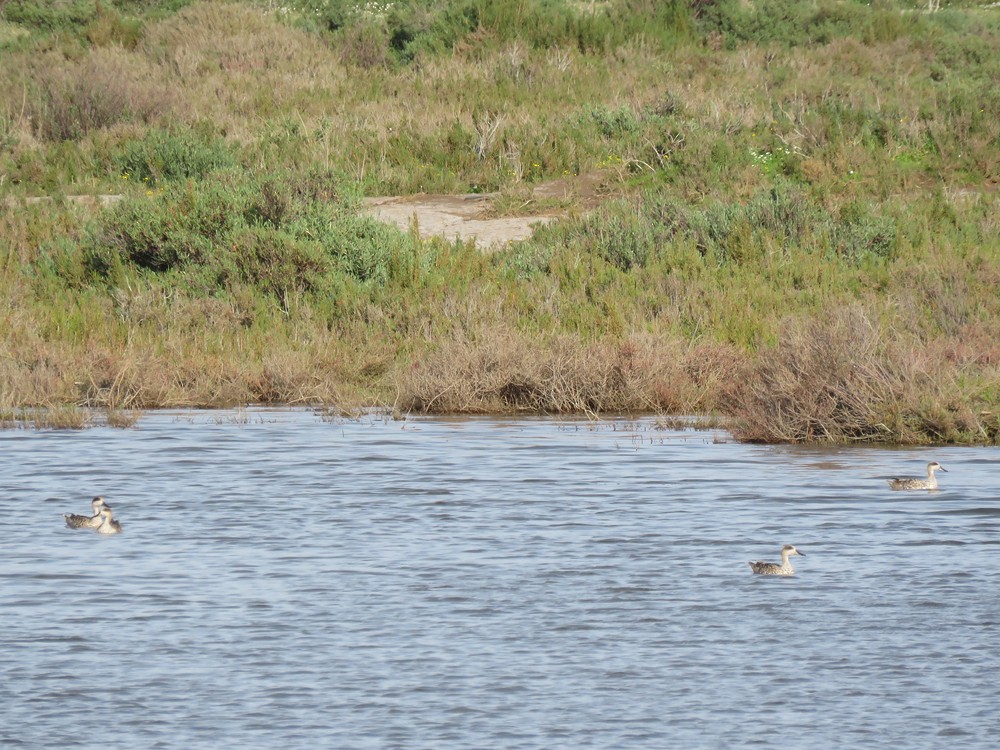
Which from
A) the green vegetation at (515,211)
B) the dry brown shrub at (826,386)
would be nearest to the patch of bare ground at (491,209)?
the green vegetation at (515,211)

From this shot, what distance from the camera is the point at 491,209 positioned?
84.5 feet

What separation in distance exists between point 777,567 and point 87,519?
431 cm

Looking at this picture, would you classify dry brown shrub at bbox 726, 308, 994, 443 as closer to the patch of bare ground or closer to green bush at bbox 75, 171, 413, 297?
green bush at bbox 75, 171, 413, 297

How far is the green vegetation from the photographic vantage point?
17109 millimetres

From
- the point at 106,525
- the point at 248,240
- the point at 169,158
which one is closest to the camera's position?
the point at 106,525

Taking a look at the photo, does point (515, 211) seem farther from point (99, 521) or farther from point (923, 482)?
point (99, 521)

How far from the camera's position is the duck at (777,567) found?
9.45 meters

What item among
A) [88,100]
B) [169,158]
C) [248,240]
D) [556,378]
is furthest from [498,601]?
[88,100]

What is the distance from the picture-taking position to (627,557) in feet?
33.3

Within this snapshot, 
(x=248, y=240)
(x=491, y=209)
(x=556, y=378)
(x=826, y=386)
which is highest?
(x=826, y=386)

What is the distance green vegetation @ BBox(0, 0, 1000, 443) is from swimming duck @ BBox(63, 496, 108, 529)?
16.5 feet

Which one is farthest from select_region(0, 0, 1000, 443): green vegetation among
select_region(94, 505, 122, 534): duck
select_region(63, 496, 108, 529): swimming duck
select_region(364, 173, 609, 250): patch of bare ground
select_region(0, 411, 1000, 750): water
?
select_region(94, 505, 122, 534): duck

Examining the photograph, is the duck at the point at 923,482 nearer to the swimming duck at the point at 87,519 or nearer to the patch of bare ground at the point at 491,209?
the swimming duck at the point at 87,519

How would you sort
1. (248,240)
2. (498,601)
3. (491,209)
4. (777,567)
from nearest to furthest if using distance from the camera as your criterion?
(498,601) → (777,567) → (248,240) → (491,209)
